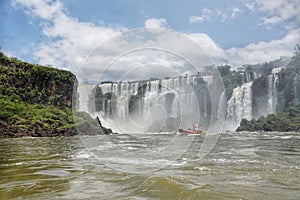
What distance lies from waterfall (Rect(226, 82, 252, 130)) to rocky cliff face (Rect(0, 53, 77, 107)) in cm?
2875

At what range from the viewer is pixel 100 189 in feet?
15.5

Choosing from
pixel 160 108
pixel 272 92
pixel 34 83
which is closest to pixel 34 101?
pixel 34 83

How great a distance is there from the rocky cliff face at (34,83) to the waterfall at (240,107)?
28747 millimetres

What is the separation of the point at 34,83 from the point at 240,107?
1397 inches

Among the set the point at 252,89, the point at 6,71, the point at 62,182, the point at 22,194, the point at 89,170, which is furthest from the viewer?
the point at 252,89

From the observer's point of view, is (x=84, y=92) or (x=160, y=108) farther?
(x=160, y=108)

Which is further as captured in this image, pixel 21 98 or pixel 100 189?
pixel 21 98

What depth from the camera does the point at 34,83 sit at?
4169 cm

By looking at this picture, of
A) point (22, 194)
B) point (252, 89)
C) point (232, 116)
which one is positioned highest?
point (252, 89)

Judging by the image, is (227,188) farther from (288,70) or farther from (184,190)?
(288,70)

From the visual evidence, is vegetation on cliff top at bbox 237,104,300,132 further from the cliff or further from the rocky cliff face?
the rocky cliff face

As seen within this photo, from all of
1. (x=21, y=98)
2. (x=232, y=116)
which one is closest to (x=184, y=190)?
(x=21, y=98)

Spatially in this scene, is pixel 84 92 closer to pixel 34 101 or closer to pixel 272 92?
pixel 34 101

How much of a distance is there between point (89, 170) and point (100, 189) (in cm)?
210
